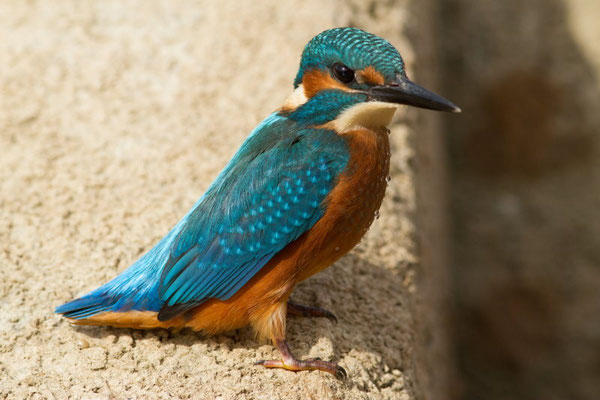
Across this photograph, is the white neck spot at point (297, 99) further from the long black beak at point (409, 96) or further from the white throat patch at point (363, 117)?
the long black beak at point (409, 96)

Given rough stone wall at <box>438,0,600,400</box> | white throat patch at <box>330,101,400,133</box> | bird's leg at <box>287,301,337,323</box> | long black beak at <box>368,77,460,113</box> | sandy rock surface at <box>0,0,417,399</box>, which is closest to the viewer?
long black beak at <box>368,77,460,113</box>

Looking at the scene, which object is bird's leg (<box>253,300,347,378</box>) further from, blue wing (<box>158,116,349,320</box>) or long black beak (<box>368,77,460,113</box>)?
long black beak (<box>368,77,460,113</box>)

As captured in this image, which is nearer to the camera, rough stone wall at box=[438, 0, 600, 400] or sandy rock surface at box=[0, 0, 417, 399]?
sandy rock surface at box=[0, 0, 417, 399]

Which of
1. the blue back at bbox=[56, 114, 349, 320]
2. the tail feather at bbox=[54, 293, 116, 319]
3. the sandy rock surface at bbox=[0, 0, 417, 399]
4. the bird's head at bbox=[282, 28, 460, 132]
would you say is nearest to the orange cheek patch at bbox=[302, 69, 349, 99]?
the bird's head at bbox=[282, 28, 460, 132]

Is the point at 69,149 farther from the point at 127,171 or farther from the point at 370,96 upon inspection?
the point at 370,96

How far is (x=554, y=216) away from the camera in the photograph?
6141mm

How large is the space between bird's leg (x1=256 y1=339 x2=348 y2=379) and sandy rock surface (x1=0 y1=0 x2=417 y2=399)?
31 mm

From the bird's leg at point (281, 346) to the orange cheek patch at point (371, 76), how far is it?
2.82 feet

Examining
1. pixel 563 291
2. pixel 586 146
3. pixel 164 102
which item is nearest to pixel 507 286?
pixel 563 291

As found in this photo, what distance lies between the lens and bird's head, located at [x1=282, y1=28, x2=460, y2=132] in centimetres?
253

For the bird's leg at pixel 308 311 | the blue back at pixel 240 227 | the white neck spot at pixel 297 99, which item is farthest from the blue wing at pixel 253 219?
the bird's leg at pixel 308 311

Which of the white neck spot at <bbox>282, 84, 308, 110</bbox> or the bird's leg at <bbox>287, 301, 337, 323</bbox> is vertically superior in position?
the white neck spot at <bbox>282, 84, 308, 110</bbox>

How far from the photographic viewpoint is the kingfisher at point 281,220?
2627 millimetres

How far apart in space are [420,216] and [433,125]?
1312mm
